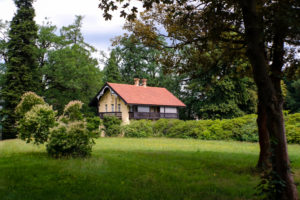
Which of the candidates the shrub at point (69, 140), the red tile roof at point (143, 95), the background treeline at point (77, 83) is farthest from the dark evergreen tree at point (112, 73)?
the shrub at point (69, 140)

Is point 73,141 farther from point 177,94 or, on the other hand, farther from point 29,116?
point 177,94

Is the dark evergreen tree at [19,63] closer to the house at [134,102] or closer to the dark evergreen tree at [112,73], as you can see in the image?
the house at [134,102]

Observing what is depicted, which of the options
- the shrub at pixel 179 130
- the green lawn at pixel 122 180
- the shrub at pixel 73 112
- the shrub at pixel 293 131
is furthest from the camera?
the shrub at pixel 179 130

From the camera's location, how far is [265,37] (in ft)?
28.6

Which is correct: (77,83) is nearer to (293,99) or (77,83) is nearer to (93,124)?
(93,124)

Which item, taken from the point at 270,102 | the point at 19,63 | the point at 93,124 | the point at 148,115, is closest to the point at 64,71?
the point at 19,63

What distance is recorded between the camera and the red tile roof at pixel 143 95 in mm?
40719

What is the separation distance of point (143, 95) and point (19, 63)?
1768 cm

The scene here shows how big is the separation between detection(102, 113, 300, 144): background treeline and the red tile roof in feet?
19.8

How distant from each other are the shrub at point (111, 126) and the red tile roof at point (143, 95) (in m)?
4.48

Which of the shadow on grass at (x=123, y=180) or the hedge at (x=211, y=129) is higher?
the hedge at (x=211, y=129)

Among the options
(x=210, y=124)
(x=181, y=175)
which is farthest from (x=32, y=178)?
(x=210, y=124)

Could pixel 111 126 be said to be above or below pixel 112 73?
below

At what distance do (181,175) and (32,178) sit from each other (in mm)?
4259
